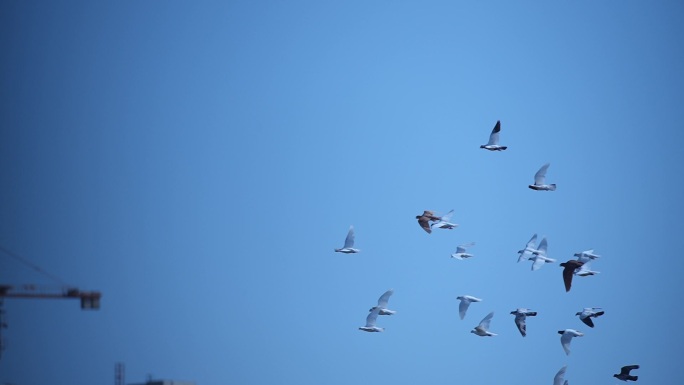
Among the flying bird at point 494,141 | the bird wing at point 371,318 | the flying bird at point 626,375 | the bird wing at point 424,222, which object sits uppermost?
the flying bird at point 494,141

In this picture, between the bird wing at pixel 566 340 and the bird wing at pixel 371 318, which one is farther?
the bird wing at pixel 371 318

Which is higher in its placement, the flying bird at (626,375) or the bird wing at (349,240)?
the bird wing at (349,240)

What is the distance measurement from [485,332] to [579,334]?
18.1 ft

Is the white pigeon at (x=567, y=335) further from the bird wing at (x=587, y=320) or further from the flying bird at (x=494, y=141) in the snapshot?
the flying bird at (x=494, y=141)

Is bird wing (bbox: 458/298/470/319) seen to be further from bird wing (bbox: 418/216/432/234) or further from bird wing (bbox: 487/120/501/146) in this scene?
bird wing (bbox: 487/120/501/146)

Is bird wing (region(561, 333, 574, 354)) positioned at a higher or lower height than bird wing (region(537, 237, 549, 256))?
lower

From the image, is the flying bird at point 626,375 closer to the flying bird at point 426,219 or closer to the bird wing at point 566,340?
the bird wing at point 566,340

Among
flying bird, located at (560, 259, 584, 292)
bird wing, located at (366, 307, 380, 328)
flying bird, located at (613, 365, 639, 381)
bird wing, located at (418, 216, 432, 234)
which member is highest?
bird wing, located at (418, 216, 432, 234)

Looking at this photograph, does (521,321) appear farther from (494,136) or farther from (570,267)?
(494,136)

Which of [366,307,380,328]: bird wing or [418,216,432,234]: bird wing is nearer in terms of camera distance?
[418,216,432,234]: bird wing

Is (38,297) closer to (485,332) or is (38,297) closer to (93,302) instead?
(93,302)

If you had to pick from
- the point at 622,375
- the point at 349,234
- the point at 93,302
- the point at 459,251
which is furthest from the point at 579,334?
the point at 93,302

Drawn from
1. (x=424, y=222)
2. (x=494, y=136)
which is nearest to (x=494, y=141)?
(x=494, y=136)

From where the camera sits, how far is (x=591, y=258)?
62.9 metres
